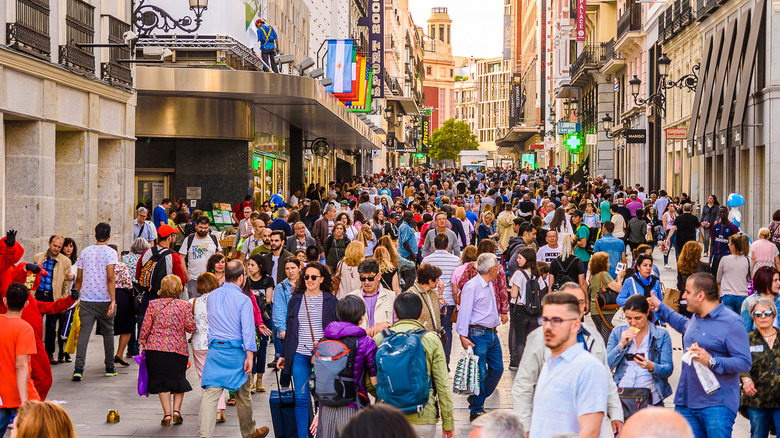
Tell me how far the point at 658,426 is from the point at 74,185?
1548 centimetres

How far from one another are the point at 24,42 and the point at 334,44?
19383mm

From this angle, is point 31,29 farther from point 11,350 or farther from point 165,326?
point 11,350

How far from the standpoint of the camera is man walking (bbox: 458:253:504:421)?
9.38 m

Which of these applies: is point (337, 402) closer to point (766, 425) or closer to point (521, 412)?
point (521, 412)

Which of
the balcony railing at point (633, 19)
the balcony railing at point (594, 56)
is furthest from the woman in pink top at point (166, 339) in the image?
the balcony railing at point (594, 56)

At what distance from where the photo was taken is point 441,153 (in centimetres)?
14275

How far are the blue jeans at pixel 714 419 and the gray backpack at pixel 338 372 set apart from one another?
2214 mm

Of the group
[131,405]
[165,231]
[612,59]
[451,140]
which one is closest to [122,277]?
[165,231]

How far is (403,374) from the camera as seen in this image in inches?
266

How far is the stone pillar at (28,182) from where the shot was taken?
599 inches

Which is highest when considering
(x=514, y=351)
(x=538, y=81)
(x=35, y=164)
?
(x=538, y=81)

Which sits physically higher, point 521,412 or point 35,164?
point 35,164

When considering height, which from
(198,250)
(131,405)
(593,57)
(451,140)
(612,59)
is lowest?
(131,405)

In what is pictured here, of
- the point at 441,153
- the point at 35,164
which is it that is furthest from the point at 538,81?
the point at 35,164
